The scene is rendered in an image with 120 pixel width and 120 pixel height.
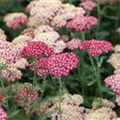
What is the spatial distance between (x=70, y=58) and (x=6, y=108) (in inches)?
35.5

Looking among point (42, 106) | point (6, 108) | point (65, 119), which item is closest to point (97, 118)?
point (65, 119)

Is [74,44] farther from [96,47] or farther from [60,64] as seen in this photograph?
[60,64]

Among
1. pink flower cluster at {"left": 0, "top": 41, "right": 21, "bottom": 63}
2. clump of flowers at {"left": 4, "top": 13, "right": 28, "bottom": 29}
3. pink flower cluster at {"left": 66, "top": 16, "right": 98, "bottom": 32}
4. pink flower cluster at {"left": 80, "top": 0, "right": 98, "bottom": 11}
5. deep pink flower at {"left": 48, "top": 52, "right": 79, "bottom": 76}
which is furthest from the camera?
pink flower cluster at {"left": 80, "top": 0, "right": 98, "bottom": 11}

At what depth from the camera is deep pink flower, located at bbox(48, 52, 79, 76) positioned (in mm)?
3867

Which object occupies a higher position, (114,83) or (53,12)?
(53,12)

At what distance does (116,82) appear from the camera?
3957 mm

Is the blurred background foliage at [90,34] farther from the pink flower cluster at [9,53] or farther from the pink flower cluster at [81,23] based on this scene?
the pink flower cluster at [9,53]

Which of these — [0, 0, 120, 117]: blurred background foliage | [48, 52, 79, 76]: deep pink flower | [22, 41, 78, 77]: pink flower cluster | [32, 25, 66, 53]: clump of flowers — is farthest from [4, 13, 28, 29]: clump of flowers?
[48, 52, 79, 76]: deep pink flower

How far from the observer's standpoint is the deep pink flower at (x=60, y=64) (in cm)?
387

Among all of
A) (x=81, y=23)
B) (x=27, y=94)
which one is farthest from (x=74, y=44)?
(x=27, y=94)

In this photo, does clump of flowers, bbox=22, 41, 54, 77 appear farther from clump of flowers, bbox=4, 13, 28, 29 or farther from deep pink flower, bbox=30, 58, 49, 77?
clump of flowers, bbox=4, 13, 28, 29

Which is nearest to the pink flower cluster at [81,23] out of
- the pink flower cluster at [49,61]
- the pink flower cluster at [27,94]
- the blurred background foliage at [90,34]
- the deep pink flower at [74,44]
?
the deep pink flower at [74,44]

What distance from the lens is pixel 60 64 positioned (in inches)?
154

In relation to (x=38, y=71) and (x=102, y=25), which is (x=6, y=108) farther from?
(x=102, y=25)
